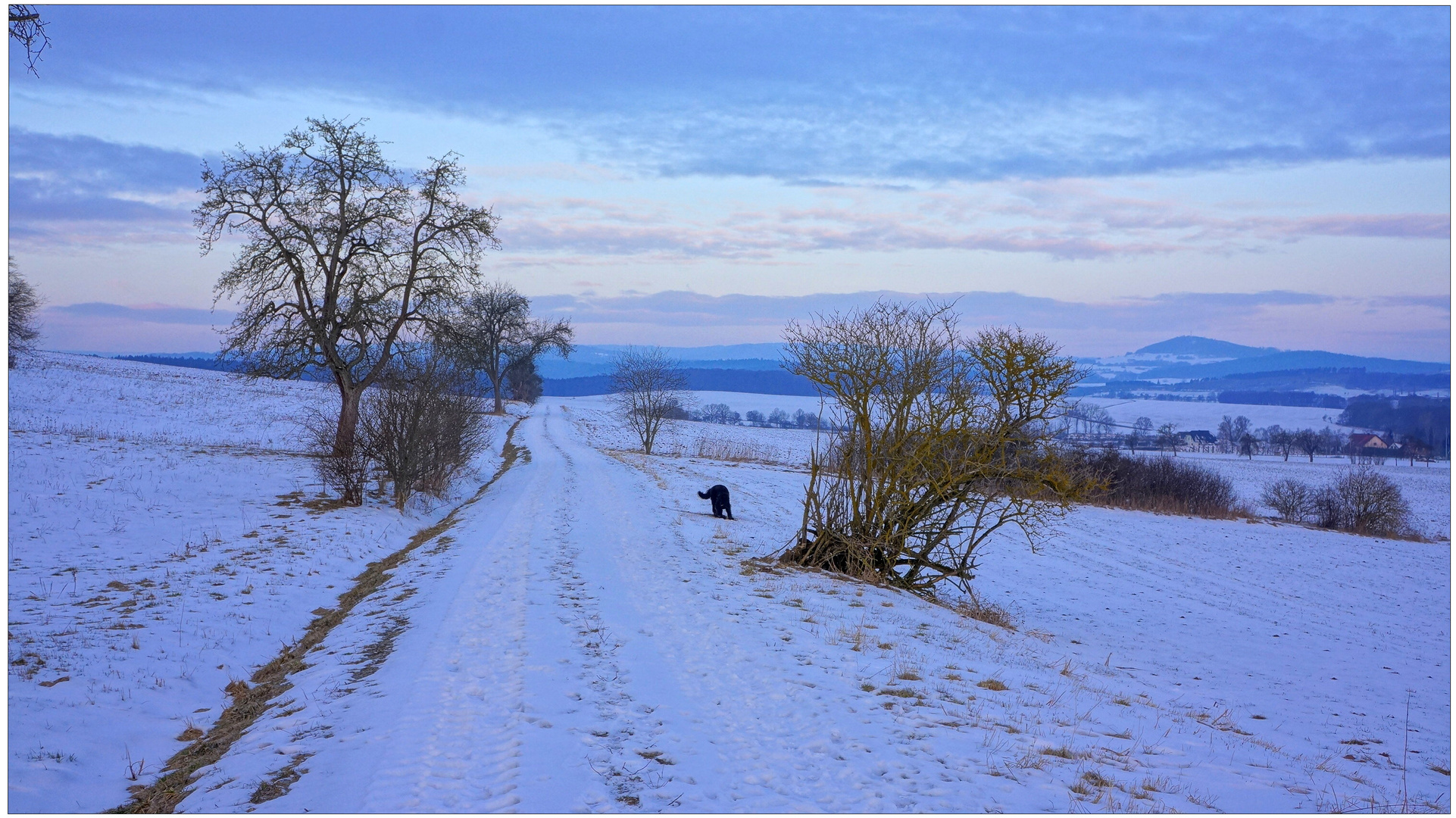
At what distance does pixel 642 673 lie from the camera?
23.2 feet

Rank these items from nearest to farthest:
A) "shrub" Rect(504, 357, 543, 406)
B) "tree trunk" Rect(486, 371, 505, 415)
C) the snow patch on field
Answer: the snow patch on field → "tree trunk" Rect(486, 371, 505, 415) → "shrub" Rect(504, 357, 543, 406)

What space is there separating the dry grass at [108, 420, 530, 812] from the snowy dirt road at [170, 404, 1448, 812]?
0.17m

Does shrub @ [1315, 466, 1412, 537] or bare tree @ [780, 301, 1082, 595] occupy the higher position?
bare tree @ [780, 301, 1082, 595]

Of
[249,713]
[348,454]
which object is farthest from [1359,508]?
[249,713]

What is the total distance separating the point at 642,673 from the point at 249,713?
3323 millimetres

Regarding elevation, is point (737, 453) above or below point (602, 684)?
below

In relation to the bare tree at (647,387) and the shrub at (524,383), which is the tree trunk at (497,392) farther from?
the bare tree at (647,387)

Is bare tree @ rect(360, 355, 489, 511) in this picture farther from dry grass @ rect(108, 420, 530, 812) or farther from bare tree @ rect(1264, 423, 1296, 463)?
bare tree @ rect(1264, 423, 1296, 463)

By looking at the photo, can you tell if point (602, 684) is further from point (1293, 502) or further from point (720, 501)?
point (1293, 502)

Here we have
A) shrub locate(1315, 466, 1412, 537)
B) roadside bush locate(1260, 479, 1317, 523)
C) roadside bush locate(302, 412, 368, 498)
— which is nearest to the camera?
roadside bush locate(302, 412, 368, 498)

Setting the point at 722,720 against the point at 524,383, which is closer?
the point at 722,720

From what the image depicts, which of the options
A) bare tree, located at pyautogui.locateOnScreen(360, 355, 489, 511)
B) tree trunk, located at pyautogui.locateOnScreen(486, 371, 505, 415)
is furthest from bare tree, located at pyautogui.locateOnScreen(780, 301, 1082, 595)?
tree trunk, located at pyautogui.locateOnScreen(486, 371, 505, 415)

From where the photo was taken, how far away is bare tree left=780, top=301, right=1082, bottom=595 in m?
12.4

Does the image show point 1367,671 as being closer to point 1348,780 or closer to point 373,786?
point 1348,780
